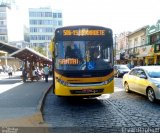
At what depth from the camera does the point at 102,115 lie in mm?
8836

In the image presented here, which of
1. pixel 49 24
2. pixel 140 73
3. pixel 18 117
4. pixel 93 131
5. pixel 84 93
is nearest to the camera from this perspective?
pixel 93 131

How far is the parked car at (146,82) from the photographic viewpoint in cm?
1073

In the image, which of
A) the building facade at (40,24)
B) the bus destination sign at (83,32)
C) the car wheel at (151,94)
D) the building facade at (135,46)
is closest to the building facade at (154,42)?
the building facade at (135,46)

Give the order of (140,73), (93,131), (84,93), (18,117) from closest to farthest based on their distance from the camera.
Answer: (93,131) < (18,117) < (84,93) < (140,73)

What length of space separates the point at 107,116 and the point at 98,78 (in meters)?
2.14

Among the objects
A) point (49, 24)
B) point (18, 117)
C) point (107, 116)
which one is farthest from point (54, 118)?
point (49, 24)

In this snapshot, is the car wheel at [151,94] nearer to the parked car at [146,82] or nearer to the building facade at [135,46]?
the parked car at [146,82]

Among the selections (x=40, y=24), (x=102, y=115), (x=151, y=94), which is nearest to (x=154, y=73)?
(x=151, y=94)

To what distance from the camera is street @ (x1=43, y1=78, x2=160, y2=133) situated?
7.29 metres

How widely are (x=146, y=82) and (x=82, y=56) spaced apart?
3.15 metres

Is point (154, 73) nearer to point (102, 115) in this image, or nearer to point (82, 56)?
point (82, 56)

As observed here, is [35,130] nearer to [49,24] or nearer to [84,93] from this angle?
[84,93]

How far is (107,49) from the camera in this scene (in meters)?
10.7

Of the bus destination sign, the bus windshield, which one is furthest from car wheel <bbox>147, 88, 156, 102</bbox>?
the bus destination sign
